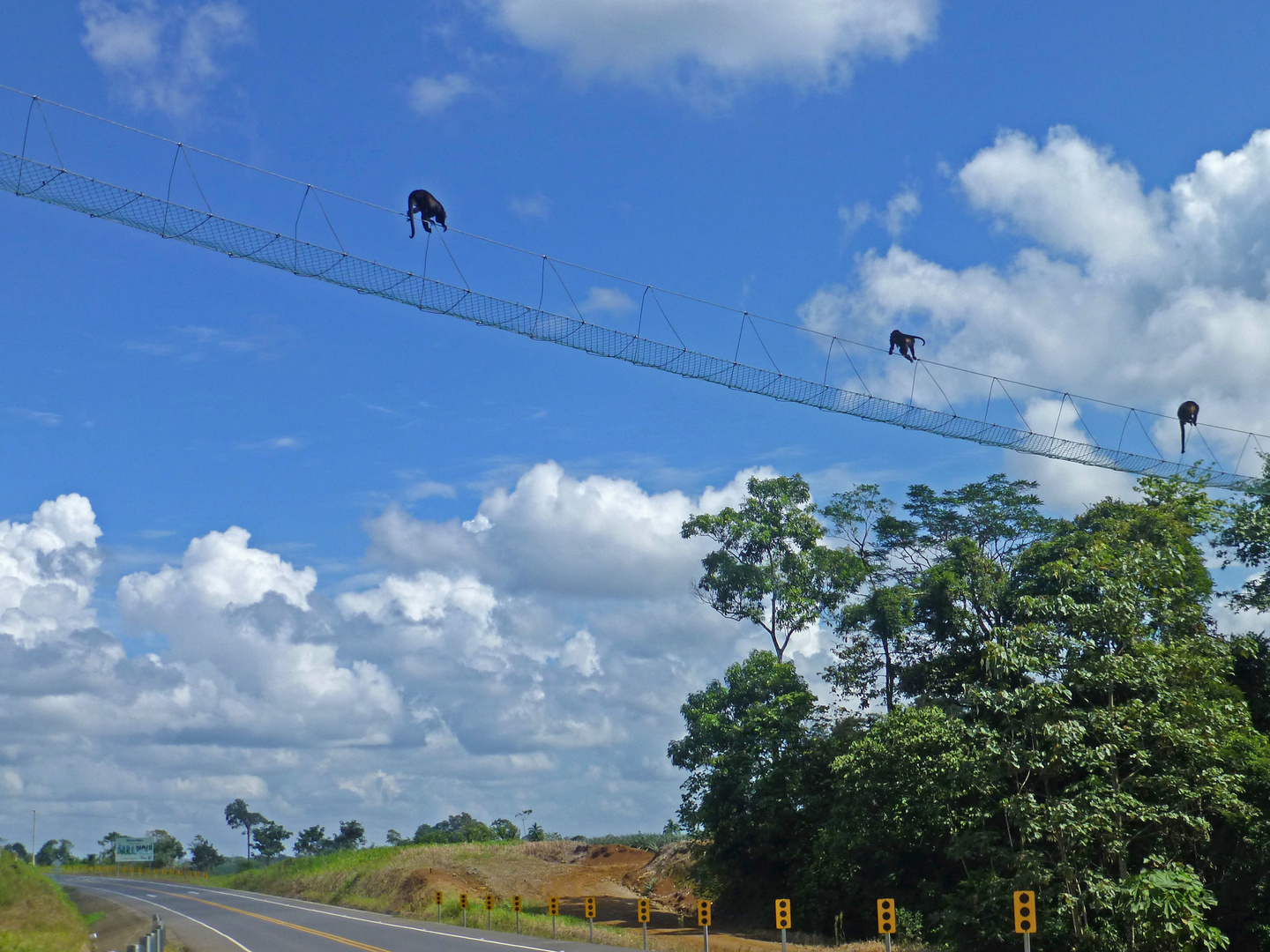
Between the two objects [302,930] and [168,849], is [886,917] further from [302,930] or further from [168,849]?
[168,849]

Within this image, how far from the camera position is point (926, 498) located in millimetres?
53656

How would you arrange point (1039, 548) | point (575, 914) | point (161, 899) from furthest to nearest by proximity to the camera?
point (161, 899) → point (575, 914) → point (1039, 548)

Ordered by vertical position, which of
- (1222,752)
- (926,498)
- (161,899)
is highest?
(926,498)

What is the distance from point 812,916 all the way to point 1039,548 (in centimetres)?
1524

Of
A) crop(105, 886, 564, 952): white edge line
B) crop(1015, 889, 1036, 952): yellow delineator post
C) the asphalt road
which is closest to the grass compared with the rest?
the asphalt road

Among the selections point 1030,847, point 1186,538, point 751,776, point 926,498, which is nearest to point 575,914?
point 751,776

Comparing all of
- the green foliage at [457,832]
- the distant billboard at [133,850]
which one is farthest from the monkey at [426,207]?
the distant billboard at [133,850]

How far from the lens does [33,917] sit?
136 ft

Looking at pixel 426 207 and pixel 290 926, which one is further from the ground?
pixel 426 207

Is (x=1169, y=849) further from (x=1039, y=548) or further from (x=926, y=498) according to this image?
(x=926, y=498)

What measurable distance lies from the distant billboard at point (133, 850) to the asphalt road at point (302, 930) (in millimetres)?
51958

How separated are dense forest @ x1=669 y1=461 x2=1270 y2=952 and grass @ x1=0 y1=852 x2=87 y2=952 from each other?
872 inches

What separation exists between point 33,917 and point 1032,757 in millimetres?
35209

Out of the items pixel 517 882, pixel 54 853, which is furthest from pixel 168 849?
pixel 517 882
